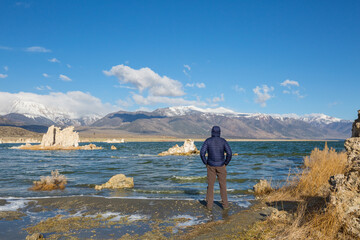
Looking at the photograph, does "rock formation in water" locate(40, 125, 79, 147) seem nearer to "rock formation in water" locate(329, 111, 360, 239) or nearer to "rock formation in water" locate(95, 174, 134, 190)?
"rock formation in water" locate(95, 174, 134, 190)

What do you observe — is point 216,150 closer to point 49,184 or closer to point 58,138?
point 49,184

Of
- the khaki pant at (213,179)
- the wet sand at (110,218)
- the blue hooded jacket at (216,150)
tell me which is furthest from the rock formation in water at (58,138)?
the blue hooded jacket at (216,150)

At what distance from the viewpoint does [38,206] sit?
9203 mm

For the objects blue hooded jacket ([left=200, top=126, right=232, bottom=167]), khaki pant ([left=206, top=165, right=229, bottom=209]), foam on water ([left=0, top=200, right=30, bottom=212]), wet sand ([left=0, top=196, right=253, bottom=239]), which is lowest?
foam on water ([left=0, top=200, right=30, bottom=212])

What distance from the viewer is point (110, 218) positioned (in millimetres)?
7562

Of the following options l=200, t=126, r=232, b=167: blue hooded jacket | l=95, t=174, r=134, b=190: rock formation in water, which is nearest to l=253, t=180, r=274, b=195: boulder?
l=200, t=126, r=232, b=167: blue hooded jacket

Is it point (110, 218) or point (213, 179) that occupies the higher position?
point (213, 179)

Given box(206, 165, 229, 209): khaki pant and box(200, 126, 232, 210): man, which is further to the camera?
box(206, 165, 229, 209): khaki pant

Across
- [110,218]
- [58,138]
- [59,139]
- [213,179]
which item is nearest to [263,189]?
[213,179]

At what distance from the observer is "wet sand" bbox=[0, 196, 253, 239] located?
6.28m

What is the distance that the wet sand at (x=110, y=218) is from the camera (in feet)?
20.6

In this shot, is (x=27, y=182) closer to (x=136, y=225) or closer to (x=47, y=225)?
(x=47, y=225)

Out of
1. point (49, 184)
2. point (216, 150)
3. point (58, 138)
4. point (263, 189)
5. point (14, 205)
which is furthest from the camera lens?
point (58, 138)

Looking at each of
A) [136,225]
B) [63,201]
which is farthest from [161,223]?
[63,201]
